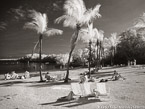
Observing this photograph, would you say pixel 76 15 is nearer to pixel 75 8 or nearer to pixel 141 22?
pixel 75 8

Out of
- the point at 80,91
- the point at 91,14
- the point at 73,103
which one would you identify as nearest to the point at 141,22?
the point at 91,14

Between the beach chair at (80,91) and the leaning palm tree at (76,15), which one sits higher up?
the leaning palm tree at (76,15)

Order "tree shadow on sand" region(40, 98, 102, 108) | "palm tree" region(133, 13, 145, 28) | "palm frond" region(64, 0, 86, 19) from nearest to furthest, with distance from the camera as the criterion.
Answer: "tree shadow on sand" region(40, 98, 102, 108)
"palm frond" region(64, 0, 86, 19)
"palm tree" region(133, 13, 145, 28)

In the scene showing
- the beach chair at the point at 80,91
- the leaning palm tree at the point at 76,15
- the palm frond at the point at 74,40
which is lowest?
the beach chair at the point at 80,91

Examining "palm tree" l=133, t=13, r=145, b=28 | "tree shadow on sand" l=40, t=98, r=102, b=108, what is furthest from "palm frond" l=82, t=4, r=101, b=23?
"tree shadow on sand" l=40, t=98, r=102, b=108

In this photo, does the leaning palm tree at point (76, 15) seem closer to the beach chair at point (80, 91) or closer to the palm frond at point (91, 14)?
the palm frond at point (91, 14)

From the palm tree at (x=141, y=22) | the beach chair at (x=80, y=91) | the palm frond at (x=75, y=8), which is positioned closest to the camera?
the beach chair at (x=80, y=91)

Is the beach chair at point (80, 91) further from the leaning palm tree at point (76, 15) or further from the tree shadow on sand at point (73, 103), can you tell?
the leaning palm tree at point (76, 15)

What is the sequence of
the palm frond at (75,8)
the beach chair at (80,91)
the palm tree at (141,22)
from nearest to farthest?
the beach chair at (80,91) < the palm frond at (75,8) < the palm tree at (141,22)

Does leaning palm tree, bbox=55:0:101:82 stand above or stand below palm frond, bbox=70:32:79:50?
above

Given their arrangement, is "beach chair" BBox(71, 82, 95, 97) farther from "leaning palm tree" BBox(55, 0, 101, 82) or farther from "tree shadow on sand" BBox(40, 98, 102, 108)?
"leaning palm tree" BBox(55, 0, 101, 82)

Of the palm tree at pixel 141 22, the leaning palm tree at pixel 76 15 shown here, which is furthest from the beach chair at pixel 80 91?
the palm tree at pixel 141 22

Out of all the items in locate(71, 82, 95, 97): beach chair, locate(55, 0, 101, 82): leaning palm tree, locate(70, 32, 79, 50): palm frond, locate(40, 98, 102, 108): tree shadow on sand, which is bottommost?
locate(40, 98, 102, 108): tree shadow on sand

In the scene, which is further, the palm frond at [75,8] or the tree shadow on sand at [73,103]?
the palm frond at [75,8]
